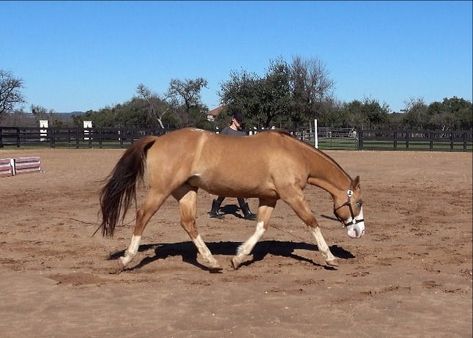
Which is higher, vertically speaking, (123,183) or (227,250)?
(123,183)

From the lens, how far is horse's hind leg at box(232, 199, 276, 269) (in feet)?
22.0

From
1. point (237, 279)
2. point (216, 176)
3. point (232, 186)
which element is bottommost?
point (237, 279)

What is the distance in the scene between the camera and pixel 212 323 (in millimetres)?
4785

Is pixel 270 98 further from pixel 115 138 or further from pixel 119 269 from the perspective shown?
pixel 119 269

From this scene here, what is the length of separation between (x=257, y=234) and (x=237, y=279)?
745mm

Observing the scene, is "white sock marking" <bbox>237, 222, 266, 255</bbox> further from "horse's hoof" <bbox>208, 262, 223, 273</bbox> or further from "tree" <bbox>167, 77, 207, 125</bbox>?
"tree" <bbox>167, 77, 207, 125</bbox>

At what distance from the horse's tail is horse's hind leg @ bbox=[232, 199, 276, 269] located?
1379 mm

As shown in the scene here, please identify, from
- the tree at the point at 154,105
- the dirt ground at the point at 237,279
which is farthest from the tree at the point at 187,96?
the dirt ground at the point at 237,279

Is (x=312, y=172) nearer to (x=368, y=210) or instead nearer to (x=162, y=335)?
(x=162, y=335)

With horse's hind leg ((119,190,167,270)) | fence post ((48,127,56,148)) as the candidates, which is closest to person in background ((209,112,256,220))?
horse's hind leg ((119,190,167,270))

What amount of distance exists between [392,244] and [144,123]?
53189 millimetres

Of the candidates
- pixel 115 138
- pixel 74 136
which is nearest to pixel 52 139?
pixel 74 136

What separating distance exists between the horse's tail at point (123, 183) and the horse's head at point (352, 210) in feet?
7.48

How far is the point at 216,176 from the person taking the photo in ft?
21.8
